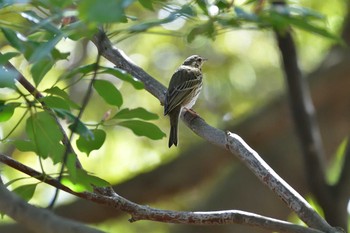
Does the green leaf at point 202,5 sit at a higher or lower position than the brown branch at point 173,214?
higher

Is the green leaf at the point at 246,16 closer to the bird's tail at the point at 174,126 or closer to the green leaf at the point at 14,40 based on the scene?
the green leaf at the point at 14,40

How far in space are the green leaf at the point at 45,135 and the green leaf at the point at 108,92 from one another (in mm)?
171

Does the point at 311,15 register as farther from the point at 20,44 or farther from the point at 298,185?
the point at 298,185

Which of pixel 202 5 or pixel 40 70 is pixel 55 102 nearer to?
pixel 40 70

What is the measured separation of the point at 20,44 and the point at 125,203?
0.71 metres

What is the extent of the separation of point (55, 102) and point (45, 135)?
97 mm

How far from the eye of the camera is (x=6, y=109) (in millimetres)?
2203

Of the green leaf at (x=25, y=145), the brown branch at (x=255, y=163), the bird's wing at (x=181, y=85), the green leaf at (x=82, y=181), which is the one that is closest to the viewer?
the green leaf at (x=82, y=181)

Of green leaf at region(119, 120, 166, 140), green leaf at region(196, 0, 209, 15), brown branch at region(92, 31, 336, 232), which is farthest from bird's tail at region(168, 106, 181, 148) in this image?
green leaf at region(196, 0, 209, 15)

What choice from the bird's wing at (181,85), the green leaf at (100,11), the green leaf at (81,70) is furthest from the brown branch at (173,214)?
the bird's wing at (181,85)

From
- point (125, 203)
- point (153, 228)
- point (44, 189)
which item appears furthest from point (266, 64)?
point (125, 203)

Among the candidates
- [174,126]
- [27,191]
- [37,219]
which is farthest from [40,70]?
[174,126]

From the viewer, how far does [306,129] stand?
5.68m

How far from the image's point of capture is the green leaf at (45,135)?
6.93 ft
